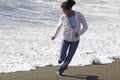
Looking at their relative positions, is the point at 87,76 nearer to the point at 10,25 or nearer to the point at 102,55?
the point at 102,55

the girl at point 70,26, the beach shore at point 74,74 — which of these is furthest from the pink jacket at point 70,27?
the beach shore at point 74,74

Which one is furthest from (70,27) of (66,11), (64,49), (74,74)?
(74,74)

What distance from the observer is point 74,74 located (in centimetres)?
816

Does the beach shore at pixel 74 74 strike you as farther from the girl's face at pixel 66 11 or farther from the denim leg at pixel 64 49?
the girl's face at pixel 66 11

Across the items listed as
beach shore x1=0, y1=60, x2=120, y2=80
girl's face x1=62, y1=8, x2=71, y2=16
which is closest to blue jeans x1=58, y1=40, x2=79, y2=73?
beach shore x1=0, y1=60, x2=120, y2=80

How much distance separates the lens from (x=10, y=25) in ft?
49.2

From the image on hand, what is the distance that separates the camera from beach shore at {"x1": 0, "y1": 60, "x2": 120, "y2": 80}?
788 centimetres

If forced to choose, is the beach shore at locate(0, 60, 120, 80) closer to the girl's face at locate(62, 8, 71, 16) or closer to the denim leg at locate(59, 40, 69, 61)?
the denim leg at locate(59, 40, 69, 61)

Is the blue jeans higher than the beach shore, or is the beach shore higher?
the blue jeans

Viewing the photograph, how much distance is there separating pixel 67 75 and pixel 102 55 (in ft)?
8.49

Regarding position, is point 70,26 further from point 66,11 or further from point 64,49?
point 64,49

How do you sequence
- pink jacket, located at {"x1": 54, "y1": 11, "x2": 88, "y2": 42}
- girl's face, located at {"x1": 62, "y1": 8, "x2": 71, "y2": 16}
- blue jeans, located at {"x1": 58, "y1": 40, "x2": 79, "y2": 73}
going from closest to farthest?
girl's face, located at {"x1": 62, "y1": 8, "x2": 71, "y2": 16}
pink jacket, located at {"x1": 54, "y1": 11, "x2": 88, "y2": 42}
blue jeans, located at {"x1": 58, "y1": 40, "x2": 79, "y2": 73}

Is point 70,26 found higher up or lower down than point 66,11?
lower down

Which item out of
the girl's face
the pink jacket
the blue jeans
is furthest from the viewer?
the blue jeans
